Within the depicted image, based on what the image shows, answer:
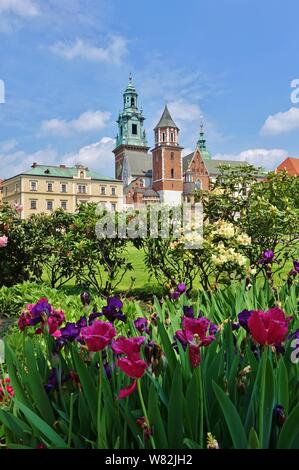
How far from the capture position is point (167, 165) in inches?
2896

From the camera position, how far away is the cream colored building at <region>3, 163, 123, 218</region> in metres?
65.2

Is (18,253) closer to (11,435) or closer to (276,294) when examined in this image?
(276,294)

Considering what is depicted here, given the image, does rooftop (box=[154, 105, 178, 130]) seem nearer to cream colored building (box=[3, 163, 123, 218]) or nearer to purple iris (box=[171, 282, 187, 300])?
cream colored building (box=[3, 163, 123, 218])

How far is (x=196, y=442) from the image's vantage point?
1.43m

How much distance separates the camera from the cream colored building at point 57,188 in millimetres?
65188

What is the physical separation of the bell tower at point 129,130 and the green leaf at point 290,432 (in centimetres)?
9097

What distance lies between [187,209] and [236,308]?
4.23 m

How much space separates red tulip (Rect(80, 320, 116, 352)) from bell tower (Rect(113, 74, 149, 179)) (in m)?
90.8

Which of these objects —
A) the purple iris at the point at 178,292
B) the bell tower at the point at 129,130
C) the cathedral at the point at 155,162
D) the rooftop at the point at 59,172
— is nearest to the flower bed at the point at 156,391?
the purple iris at the point at 178,292

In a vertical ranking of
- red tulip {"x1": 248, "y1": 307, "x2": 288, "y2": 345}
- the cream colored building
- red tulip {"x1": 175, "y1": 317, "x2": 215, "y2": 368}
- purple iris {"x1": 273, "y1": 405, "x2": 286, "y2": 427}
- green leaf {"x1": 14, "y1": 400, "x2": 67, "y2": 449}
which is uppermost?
the cream colored building

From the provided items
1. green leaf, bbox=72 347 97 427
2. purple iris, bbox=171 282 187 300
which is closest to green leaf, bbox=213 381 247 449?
green leaf, bbox=72 347 97 427

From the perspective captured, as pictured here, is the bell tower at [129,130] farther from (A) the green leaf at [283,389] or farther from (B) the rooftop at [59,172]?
(A) the green leaf at [283,389]

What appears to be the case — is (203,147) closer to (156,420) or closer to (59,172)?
(59,172)

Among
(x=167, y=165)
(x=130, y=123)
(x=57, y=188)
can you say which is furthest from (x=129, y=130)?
(x=57, y=188)
